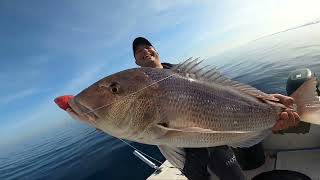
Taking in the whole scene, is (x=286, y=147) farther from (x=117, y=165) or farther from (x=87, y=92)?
(x=117, y=165)

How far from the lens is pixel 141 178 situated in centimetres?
1310

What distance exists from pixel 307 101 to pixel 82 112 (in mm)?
2685

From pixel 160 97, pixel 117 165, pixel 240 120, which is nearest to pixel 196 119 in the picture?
pixel 160 97

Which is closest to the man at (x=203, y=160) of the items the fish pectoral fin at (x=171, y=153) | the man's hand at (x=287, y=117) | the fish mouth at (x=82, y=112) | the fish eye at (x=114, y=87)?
the fish pectoral fin at (x=171, y=153)

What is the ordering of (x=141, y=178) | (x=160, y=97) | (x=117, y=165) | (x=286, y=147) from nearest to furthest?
(x=160, y=97), (x=286, y=147), (x=141, y=178), (x=117, y=165)

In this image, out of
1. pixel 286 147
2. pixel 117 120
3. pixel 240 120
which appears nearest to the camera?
pixel 117 120

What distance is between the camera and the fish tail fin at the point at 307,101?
384 cm

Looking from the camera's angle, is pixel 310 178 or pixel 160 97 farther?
pixel 310 178

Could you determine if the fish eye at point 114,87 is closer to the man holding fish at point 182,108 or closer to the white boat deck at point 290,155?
the man holding fish at point 182,108

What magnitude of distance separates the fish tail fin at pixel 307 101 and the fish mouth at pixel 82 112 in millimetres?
2524

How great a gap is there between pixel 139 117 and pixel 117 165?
1413 cm

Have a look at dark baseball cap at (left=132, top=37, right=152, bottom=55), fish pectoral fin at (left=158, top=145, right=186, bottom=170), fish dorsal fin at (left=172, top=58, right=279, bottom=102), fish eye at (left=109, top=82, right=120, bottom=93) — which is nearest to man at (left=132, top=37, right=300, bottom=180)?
dark baseball cap at (left=132, top=37, right=152, bottom=55)

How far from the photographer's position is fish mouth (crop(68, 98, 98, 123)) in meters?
2.79

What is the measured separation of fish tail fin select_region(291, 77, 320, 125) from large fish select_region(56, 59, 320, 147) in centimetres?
1
